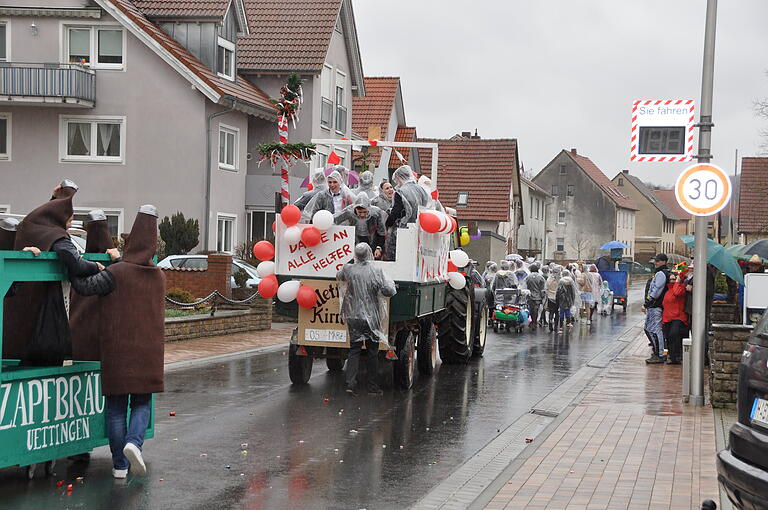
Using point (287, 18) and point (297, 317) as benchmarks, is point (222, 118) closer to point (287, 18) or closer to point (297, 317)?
point (287, 18)

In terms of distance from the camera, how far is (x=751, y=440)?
5934mm

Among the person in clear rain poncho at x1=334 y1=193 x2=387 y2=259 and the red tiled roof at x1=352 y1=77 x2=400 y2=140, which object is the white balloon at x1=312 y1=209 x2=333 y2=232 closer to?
the person in clear rain poncho at x1=334 y1=193 x2=387 y2=259

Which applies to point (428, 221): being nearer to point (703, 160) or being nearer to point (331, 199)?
point (331, 199)

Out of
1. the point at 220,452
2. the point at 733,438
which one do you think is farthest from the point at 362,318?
the point at 733,438

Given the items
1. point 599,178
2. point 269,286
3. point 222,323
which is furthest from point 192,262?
point 599,178

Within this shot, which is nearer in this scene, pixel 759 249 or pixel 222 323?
pixel 759 249

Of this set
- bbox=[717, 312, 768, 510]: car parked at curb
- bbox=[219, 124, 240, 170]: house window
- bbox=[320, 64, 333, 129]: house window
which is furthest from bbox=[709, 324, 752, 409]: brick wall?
bbox=[320, 64, 333, 129]: house window

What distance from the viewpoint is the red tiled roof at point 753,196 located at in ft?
189

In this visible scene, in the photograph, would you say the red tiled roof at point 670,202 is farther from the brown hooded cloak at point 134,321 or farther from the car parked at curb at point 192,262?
the brown hooded cloak at point 134,321

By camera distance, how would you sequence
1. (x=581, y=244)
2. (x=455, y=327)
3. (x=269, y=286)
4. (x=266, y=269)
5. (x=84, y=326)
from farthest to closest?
1. (x=581, y=244)
2. (x=455, y=327)
3. (x=266, y=269)
4. (x=269, y=286)
5. (x=84, y=326)

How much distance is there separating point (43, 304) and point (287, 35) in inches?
1261

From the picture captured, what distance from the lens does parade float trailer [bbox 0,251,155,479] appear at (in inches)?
284

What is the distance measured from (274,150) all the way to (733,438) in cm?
1213

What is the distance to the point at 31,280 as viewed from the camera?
24.7 ft
